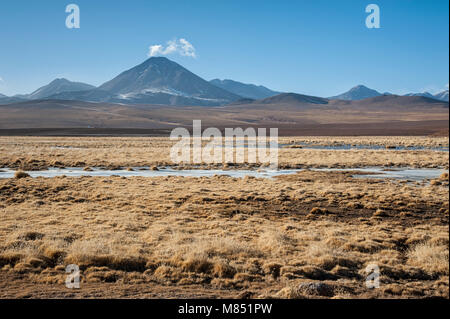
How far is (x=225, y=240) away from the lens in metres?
13.0

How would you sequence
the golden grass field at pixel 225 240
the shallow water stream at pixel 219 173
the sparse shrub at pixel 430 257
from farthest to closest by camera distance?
the shallow water stream at pixel 219 173 → the sparse shrub at pixel 430 257 → the golden grass field at pixel 225 240

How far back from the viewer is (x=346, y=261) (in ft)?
36.9

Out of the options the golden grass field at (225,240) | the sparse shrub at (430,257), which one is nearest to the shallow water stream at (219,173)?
the golden grass field at (225,240)

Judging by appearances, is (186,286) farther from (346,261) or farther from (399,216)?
(399,216)

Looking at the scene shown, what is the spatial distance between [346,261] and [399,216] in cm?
743

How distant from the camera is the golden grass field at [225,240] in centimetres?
957

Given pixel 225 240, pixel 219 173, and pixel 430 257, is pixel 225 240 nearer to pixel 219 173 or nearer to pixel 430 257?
pixel 430 257

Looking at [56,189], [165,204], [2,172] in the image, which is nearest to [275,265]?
[165,204]

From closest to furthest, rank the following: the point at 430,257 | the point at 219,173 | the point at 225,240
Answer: the point at 430,257, the point at 225,240, the point at 219,173

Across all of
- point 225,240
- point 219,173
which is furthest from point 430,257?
point 219,173

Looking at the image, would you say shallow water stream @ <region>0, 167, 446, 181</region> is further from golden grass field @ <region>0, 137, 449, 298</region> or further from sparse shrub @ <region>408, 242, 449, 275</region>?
sparse shrub @ <region>408, 242, 449, 275</region>

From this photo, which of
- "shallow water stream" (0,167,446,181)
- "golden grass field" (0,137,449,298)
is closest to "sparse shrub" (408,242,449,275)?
"golden grass field" (0,137,449,298)

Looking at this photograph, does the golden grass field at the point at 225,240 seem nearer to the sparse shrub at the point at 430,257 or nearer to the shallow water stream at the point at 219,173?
the sparse shrub at the point at 430,257

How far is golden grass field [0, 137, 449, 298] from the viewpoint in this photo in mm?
9570
